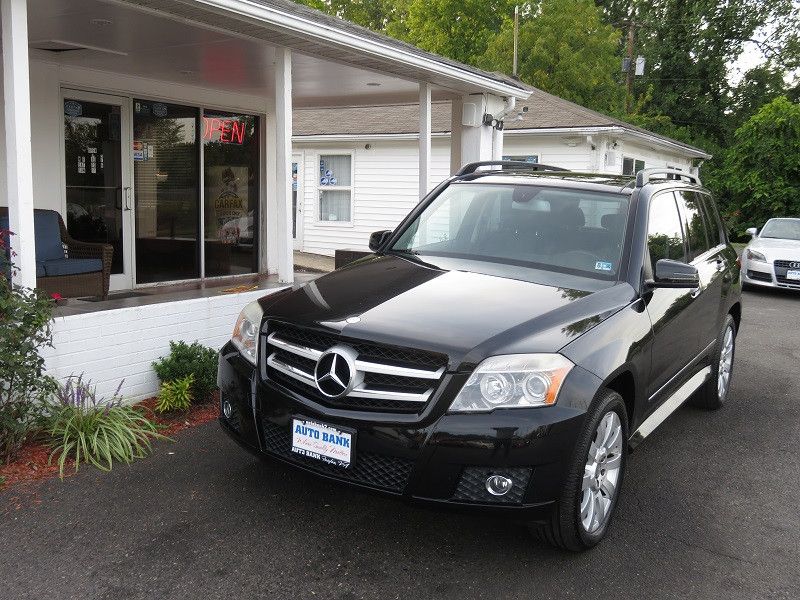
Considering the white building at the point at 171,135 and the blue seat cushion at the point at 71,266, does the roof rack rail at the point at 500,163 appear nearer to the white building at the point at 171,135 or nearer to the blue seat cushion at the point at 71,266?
the white building at the point at 171,135

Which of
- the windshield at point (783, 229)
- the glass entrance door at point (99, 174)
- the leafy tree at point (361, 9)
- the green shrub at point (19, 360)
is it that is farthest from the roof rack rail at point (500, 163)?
the leafy tree at point (361, 9)

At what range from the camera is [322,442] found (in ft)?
11.5

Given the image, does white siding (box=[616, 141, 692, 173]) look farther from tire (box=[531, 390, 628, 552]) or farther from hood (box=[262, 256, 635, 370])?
tire (box=[531, 390, 628, 552])

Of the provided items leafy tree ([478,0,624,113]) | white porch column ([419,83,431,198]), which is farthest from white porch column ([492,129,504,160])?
leafy tree ([478,0,624,113])

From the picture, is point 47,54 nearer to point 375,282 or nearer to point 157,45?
point 157,45

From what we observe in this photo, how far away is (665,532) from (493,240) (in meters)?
1.88

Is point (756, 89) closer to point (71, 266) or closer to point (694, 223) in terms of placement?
point (694, 223)

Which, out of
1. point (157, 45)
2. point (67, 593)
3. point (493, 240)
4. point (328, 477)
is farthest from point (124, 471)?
point (157, 45)

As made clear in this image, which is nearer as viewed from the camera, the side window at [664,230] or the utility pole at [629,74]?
the side window at [664,230]

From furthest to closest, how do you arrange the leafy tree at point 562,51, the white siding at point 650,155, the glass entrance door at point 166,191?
the leafy tree at point 562,51 → the white siding at point 650,155 → the glass entrance door at point 166,191

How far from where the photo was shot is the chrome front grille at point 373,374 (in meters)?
3.39

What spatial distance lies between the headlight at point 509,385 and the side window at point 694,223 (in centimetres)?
249

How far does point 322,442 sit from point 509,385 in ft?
2.84

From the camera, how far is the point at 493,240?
15.7 feet
